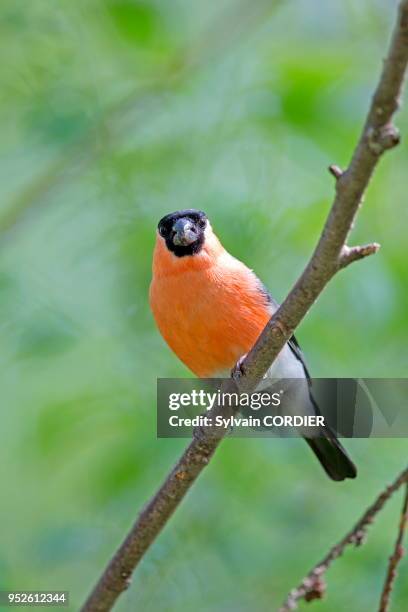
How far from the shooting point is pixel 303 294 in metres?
2.53

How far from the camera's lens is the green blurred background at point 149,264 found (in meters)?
4.23

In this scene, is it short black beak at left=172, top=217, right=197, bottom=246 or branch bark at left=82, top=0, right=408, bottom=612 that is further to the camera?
short black beak at left=172, top=217, right=197, bottom=246

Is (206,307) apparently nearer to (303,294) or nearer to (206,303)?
(206,303)

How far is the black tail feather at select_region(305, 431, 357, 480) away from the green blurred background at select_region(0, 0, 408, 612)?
0.07 metres

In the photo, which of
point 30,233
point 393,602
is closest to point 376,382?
point 393,602

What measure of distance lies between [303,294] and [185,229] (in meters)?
2.00

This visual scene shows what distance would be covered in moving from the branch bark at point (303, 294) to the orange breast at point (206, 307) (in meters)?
1.12

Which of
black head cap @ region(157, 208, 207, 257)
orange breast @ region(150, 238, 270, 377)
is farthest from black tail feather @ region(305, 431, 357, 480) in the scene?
black head cap @ region(157, 208, 207, 257)

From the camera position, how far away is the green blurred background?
13.9ft

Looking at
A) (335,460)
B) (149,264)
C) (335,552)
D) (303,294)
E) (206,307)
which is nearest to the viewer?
(303,294)

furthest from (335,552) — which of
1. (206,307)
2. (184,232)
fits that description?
(184,232)

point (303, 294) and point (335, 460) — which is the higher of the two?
point (335, 460)

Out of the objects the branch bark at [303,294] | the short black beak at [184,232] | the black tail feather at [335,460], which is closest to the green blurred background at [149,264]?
the black tail feather at [335,460]

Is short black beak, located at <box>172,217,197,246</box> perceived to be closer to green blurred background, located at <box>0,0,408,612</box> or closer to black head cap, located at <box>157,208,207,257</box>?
black head cap, located at <box>157,208,207,257</box>
